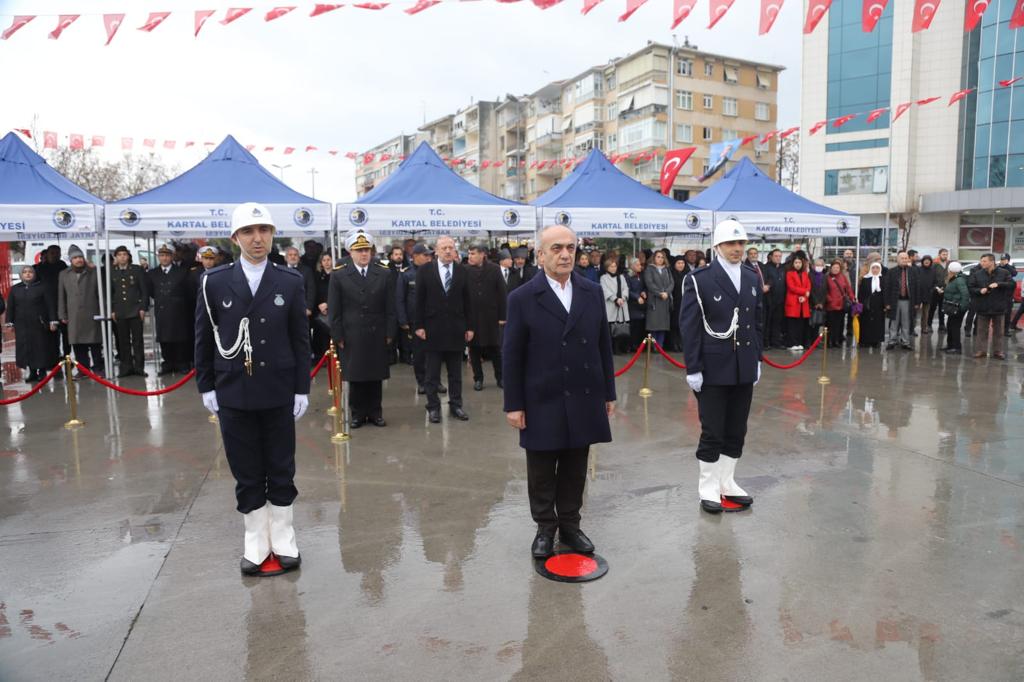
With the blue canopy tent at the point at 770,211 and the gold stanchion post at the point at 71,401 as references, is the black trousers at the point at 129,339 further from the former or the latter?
the blue canopy tent at the point at 770,211

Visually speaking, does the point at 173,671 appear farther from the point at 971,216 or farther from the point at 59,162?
the point at 971,216

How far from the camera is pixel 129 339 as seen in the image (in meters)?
10.8

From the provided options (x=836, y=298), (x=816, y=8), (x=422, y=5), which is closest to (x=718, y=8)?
(x=816, y=8)

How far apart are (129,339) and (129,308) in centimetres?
49

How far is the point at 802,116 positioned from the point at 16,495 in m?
43.6

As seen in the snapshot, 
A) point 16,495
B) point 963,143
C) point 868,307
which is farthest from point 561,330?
point 963,143

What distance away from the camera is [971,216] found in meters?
37.9

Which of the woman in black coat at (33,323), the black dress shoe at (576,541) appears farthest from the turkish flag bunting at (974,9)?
the woman in black coat at (33,323)

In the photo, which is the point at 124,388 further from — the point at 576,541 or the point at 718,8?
the point at 718,8

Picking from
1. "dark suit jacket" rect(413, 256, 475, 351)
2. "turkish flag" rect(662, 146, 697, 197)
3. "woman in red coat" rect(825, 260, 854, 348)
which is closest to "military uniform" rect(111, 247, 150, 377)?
"dark suit jacket" rect(413, 256, 475, 351)

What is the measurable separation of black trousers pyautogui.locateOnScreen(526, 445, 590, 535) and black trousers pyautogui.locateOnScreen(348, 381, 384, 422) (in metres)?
3.57

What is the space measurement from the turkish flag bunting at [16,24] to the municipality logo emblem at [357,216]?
4816 mm

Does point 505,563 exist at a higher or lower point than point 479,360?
lower

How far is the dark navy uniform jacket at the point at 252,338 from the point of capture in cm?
382
